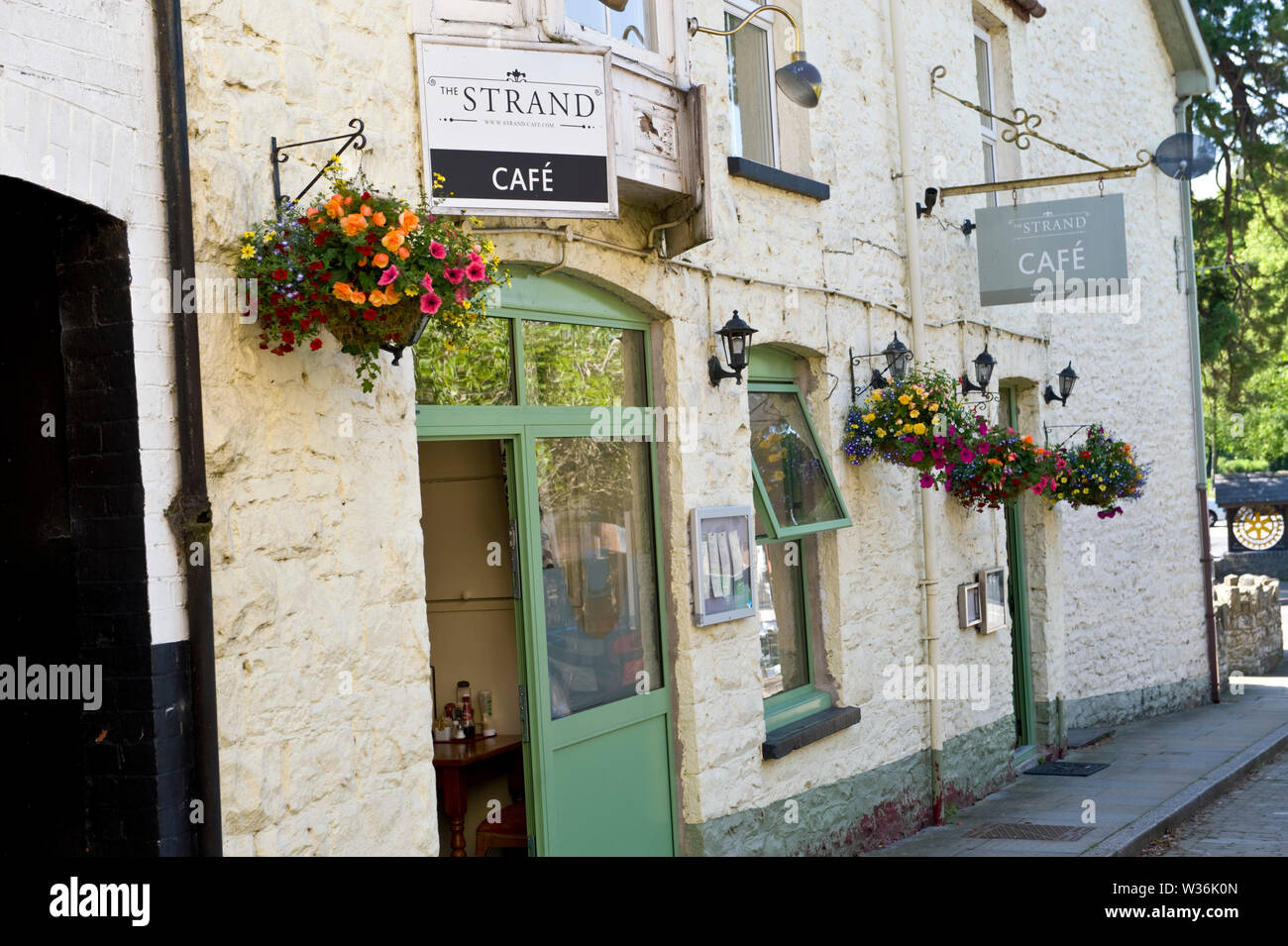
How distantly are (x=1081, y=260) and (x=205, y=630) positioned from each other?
7319 mm

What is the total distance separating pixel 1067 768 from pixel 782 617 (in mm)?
4233

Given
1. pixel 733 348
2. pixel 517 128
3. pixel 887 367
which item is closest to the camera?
pixel 517 128

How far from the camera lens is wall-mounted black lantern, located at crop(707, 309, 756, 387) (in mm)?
7098

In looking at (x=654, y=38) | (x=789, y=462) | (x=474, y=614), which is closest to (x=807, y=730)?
(x=789, y=462)

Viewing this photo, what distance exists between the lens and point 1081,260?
9.66 metres

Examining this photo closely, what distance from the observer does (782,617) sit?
27.0 ft

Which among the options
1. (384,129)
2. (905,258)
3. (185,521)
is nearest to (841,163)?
(905,258)

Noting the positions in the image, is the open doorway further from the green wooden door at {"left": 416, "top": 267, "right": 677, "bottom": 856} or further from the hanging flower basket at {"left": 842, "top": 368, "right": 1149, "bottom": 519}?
the hanging flower basket at {"left": 842, "top": 368, "right": 1149, "bottom": 519}

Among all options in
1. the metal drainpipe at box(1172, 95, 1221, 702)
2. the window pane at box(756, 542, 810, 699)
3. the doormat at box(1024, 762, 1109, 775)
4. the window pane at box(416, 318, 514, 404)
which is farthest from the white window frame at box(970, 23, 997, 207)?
the window pane at box(416, 318, 514, 404)

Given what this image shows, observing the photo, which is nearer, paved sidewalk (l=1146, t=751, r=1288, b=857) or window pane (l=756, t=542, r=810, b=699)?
window pane (l=756, t=542, r=810, b=699)

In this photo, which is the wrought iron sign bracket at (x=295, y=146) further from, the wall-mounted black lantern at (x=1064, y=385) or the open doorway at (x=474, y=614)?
the wall-mounted black lantern at (x=1064, y=385)

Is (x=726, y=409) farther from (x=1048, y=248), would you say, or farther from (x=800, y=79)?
(x=1048, y=248)

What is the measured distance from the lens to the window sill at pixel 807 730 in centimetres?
736

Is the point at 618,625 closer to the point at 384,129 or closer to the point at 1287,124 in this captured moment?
the point at 384,129
